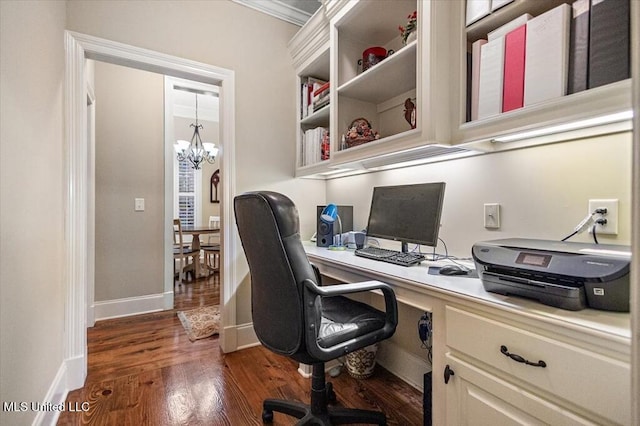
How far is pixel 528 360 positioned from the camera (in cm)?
75

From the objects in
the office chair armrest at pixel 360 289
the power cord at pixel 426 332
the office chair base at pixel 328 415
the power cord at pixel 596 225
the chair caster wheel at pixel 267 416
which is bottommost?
the chair caster wheel at pixel 267 416

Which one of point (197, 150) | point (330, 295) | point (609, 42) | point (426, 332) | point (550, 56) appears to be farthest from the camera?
point (197, 150)

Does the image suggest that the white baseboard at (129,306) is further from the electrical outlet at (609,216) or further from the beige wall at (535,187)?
the electrical outlet at (609,216)

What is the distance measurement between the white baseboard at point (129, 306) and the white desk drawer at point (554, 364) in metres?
3.08

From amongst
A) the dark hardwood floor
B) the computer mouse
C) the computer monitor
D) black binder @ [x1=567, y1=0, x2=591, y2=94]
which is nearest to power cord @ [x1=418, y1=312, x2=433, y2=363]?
the dark hardwood floor

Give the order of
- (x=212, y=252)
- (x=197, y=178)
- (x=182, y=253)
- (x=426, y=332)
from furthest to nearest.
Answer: (x=197, y=178) → (x=212, y=252) → (x=182, y=253) → (x=426, y=332)

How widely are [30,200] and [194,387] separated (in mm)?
1296

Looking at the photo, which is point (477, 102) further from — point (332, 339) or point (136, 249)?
point (136, 249)

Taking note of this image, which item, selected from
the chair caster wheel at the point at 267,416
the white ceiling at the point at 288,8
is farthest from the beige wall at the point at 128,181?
the chair caster wheel at the point at 267,416

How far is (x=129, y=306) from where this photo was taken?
2.89 metres

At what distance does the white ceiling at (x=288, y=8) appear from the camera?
227cm

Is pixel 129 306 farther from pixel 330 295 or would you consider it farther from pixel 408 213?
pixel 408 213

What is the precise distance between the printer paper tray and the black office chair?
40 centimetres

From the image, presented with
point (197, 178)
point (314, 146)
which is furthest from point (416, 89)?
point (197, 178)
